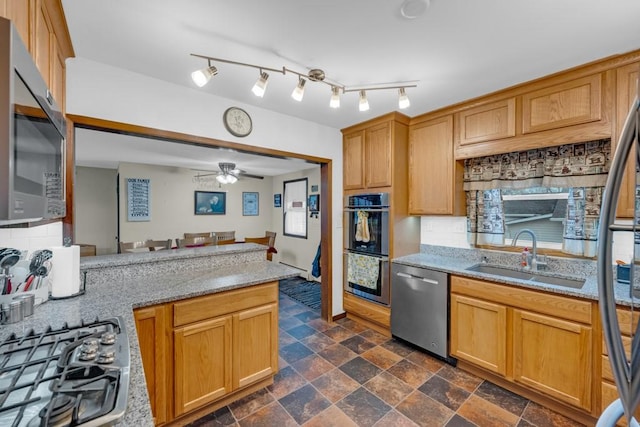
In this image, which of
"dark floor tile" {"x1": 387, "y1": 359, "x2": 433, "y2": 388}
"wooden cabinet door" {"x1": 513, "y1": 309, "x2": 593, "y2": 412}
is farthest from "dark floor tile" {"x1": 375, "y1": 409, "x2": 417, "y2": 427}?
"wooden cabinet door" {"x1": 513, "y1": 309, "x2": 593, "y2": 412}

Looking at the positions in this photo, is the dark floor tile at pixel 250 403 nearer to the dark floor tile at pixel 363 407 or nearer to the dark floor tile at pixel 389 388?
the dark floor tile at pixel 363 407

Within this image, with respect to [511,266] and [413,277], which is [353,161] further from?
[511,266]

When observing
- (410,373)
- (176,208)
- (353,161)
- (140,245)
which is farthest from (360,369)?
(176,208)

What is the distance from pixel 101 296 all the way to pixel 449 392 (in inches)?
95.4

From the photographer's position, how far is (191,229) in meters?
5.65

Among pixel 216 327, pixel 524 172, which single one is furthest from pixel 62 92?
pixel 524 172

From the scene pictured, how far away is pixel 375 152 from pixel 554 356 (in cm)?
223

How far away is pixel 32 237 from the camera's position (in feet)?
5.23

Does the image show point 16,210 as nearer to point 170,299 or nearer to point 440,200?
point 170,299

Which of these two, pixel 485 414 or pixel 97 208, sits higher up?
pixel 97 208

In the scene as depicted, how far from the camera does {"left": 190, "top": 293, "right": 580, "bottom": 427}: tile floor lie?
1784 mm

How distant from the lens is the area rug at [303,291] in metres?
4.01

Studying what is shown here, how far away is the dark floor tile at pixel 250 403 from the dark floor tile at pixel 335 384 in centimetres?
38

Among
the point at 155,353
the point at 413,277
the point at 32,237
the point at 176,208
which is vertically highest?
the point at 176,208
